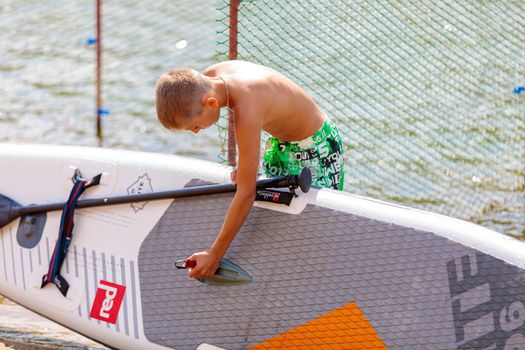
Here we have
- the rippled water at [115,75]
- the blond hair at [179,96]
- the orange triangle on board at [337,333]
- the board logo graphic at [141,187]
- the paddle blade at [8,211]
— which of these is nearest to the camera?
the blond hair at [179,96]

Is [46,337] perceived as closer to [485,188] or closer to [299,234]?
[299,234]

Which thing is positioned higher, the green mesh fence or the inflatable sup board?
the inflatable sup board

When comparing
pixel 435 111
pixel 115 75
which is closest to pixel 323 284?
pixel 435 111

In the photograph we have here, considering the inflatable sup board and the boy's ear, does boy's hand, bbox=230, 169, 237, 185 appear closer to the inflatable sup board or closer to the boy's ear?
the inflatable sup board

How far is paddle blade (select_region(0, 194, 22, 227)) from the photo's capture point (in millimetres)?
4355

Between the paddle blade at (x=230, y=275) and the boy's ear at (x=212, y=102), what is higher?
the boy's ear at (x=212, y=102)

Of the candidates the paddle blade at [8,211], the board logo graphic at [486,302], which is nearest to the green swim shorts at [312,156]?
the board logo graphic at [486,302]

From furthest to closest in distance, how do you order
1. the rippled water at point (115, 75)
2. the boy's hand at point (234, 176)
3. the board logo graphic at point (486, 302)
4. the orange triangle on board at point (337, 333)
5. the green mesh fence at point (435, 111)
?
the rippled water at point (115, 75) < the green mesh fence at point (435, 111) < the boy's hand at point (234, 176) < the orange triangle on board at point (337, 333) < the board logo graphic at point (486, 302)

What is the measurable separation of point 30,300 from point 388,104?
11.9 feet

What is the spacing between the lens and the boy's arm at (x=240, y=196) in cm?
346

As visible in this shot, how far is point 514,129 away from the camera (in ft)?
22.9

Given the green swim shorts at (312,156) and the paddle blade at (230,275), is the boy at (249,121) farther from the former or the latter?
the paddle blade at (230,275)

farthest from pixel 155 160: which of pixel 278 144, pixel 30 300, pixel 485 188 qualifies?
pixel 485 188

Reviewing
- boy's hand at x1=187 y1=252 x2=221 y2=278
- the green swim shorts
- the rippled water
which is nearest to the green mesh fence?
the rippled water
